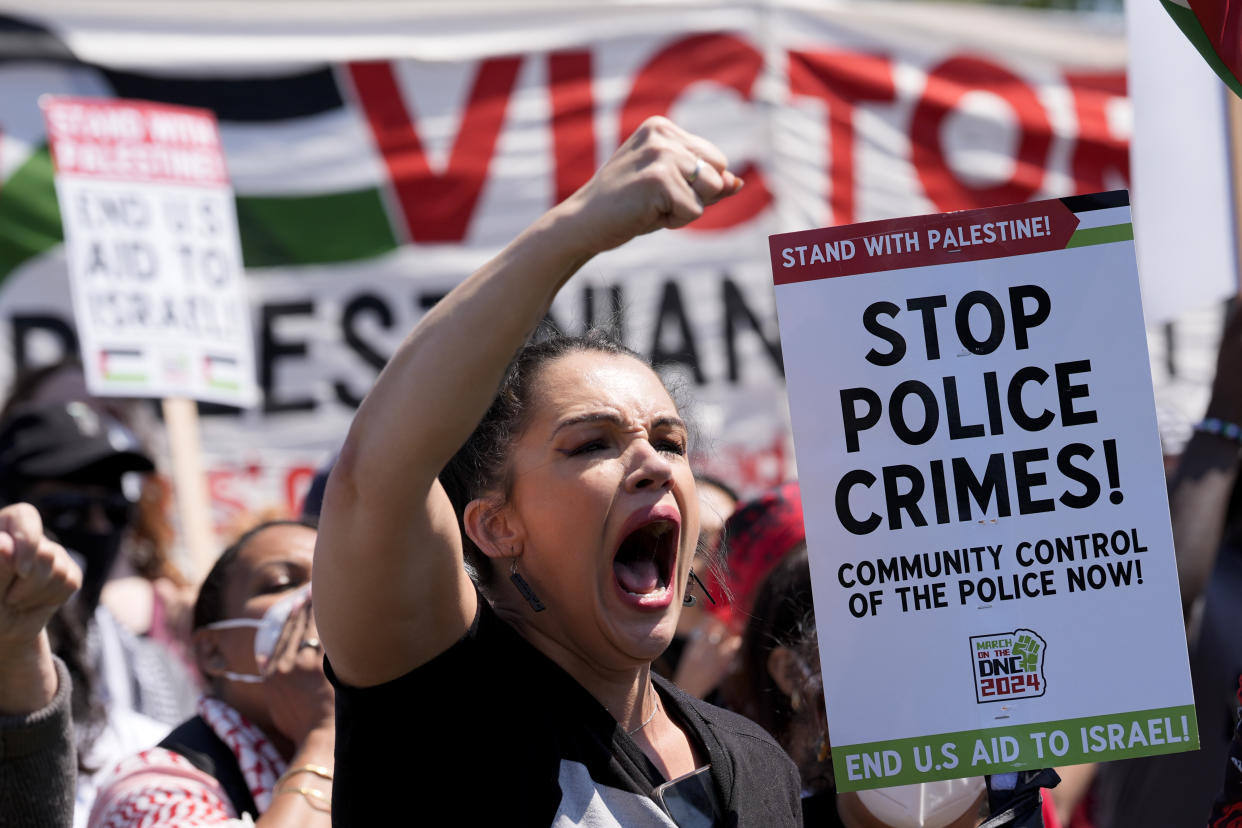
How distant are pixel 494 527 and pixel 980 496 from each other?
67cm

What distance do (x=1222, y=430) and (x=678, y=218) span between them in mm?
1986

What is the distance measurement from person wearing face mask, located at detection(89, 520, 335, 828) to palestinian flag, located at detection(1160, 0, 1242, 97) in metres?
1.81

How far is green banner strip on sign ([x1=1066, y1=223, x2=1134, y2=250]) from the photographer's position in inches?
81.0

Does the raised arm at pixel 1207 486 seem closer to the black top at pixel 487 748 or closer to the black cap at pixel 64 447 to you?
the black top at pixel 487 748

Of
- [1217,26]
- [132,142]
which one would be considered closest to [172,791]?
[1217,26]

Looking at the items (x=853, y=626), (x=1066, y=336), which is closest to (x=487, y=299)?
(x=853, y=626)

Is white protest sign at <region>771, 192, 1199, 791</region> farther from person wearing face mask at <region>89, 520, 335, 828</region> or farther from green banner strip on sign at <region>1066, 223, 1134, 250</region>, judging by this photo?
person wearing face mask at <region>89, 520, 335, 828</region>

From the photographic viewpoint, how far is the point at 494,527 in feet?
6.32

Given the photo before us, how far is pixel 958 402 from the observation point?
2.04m

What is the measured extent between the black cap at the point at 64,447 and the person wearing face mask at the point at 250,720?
808 mm

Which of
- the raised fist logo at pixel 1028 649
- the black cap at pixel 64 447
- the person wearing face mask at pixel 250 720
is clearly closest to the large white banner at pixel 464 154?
the black cap at pixel 64 447

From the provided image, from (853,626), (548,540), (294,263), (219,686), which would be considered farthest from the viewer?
(294,263)

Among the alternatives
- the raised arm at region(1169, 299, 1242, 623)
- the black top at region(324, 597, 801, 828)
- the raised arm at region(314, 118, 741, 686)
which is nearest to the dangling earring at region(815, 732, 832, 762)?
the black top at region(324, 597, 801, 828)

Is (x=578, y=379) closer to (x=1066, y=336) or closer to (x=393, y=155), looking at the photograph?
(x=1066, y=336)
